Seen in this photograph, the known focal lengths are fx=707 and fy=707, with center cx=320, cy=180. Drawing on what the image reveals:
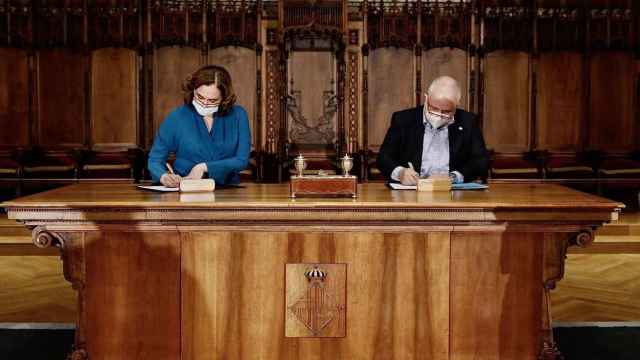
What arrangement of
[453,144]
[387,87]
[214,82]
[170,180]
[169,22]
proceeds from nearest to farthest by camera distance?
[170,180]
[214,82]
[453,144]
[169,22]
[387,87]

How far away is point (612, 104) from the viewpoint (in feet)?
29.8

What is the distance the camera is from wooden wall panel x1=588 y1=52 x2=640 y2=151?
9.05 metres

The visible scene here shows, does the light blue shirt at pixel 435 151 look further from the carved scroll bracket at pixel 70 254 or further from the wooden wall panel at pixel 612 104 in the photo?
the wooden wall panel at pixel 612 104

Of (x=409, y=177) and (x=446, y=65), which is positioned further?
(x=446, y=65)

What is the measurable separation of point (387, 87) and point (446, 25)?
108 centimetres

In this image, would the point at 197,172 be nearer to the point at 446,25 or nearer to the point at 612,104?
the point at 446,25

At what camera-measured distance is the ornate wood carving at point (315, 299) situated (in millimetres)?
2938

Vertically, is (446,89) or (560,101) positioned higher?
(560,101)

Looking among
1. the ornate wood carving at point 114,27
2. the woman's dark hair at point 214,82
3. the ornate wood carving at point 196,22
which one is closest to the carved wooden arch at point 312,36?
the ornate wood carving at point 196,22

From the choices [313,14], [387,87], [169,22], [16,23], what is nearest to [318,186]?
[313,14]

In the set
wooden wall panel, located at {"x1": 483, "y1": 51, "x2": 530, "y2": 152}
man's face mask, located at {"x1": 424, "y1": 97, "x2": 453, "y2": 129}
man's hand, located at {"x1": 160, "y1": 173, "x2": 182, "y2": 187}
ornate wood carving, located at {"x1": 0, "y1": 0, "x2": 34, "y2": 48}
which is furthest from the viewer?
wooden wall panel, located at {"x1": 483, "y1": 51, "x2": 530, "y2": 152}

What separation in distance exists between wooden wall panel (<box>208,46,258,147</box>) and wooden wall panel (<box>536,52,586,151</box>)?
12.0 ft

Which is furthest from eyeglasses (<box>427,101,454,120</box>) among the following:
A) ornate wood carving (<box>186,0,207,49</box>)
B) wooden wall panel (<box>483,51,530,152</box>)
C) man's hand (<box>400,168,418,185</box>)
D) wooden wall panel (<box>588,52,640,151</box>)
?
wooden wall panel (<box>588,52,640,151</box>)

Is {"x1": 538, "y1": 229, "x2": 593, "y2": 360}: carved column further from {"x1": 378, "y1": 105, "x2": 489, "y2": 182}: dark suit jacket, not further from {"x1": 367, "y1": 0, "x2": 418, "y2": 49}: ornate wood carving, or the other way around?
{"x1": 367, "y1": 0, "x2": 418, "y2": 49}: ornate wood carving
